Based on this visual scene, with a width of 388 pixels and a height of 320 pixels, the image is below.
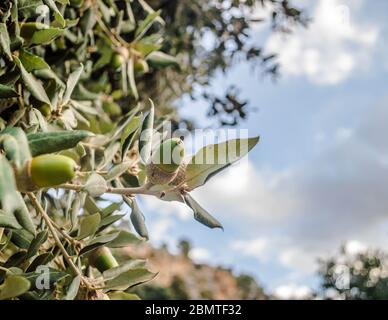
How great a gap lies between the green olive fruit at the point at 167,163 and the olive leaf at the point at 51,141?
0.16 m

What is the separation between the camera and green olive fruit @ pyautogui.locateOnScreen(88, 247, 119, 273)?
126 cm

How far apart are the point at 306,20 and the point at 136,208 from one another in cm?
159

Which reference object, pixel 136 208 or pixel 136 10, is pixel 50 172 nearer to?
pixel 136 208

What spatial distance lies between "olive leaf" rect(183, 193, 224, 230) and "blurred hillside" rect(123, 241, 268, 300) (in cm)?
1065

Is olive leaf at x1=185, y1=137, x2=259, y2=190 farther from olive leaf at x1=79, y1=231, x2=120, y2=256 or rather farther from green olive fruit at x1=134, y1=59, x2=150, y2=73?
green olive fruit at x1=134, y1=59, x2=150, y2=73

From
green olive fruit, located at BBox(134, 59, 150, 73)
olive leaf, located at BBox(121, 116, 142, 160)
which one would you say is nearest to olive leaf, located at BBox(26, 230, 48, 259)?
olive leaf, located at BBox(121, 116, 142, 160)

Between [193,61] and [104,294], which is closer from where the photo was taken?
[104,294]

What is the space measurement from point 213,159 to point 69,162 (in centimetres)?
28

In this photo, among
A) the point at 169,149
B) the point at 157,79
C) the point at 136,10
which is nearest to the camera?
the point at 169,149

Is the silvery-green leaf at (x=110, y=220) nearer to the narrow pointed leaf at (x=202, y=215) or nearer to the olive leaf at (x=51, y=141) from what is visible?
the narrow pointed leaf at (x=202, y=215)

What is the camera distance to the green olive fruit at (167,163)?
3.19ft

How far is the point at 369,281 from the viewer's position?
23.3ft
